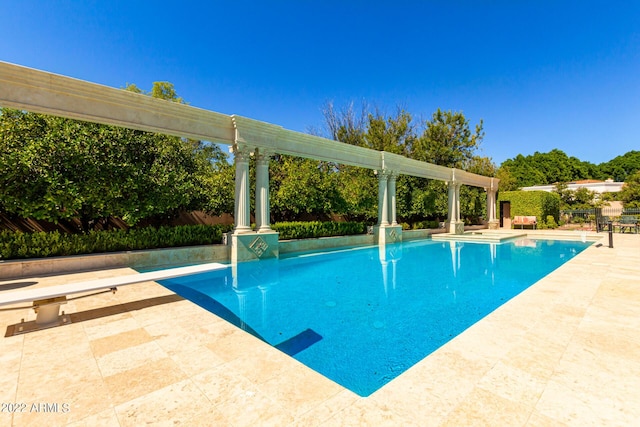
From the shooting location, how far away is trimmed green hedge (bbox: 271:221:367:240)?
1326cm

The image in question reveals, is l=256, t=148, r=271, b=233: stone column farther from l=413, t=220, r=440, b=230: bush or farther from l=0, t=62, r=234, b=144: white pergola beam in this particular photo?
l=413, t=220, r=440, b=230: bush

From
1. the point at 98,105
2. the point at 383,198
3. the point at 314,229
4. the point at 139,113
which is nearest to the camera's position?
the point at 98,105

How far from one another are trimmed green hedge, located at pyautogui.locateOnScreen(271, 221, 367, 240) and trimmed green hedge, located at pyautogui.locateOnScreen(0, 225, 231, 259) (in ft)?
9.24

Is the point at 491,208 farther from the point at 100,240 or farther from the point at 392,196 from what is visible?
the point at 100,240

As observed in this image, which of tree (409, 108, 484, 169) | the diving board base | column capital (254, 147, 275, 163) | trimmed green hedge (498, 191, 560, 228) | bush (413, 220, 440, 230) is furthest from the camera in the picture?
tree (409, 108, 484, 169)

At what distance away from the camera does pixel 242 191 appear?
422 inches

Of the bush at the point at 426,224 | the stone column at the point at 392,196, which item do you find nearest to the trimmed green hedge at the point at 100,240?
the stone column at the point at 392,196

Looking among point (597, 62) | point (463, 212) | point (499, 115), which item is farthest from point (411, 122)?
point (597, 62)

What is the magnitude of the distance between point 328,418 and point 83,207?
32.9 ft

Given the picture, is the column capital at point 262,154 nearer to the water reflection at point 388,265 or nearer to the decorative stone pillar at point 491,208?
the water reflection at point 388,265

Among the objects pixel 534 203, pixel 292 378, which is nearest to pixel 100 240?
pixel 292 378

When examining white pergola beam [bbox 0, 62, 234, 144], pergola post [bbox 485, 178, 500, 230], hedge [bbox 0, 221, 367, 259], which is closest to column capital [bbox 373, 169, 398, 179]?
hedge [bbox 0, 221, 367, 259]

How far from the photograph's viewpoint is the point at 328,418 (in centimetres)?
194

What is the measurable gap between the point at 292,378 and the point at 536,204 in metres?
28.8
